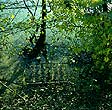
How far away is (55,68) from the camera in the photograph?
14.1 meters

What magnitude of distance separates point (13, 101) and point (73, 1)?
396cm

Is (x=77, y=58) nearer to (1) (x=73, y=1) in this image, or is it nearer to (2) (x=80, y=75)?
(2) (x=80, y=75)

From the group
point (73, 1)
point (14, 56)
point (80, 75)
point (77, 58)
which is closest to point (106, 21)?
point (73, 1)

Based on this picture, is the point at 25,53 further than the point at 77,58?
Yes

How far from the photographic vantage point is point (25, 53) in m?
15.4

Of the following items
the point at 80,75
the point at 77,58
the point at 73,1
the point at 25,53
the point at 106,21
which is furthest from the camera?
the point at 25,53

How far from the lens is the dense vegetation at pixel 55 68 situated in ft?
36.0

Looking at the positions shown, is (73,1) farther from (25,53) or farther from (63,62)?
(25,53)

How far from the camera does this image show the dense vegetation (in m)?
11.0

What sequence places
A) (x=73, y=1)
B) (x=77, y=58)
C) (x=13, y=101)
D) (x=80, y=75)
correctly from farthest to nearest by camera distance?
1. (x=77, y=58)
2. (x=80, y=75)
3. (x=13, y=101)
4. (x=73, y=1)

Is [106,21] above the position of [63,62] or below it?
above

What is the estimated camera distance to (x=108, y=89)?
12.1 meters

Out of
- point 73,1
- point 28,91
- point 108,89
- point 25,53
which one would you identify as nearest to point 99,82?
point 108,89

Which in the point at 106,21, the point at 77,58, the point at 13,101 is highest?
the point at 106,21
